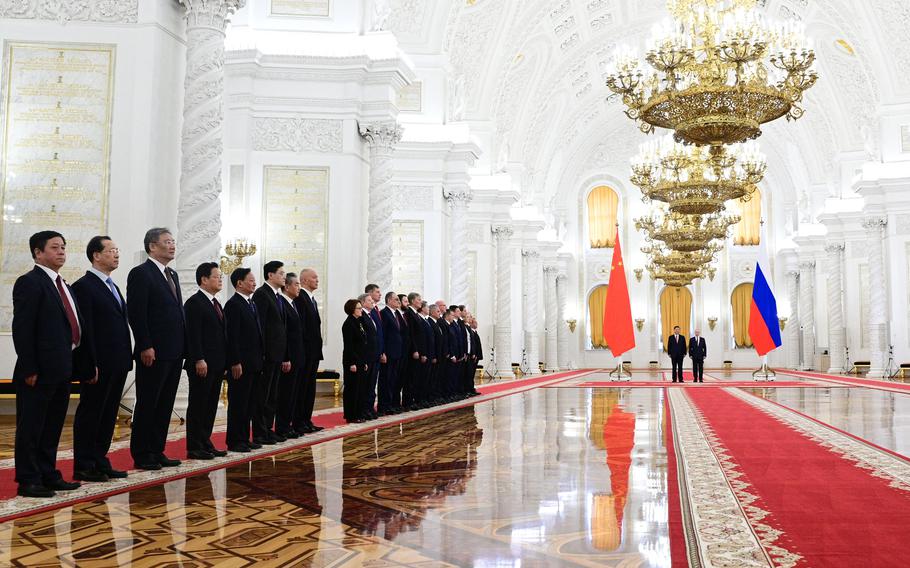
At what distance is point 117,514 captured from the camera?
11.5 ft

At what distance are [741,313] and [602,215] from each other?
22.1 feet

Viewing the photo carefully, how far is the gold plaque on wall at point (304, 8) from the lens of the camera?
11977mm

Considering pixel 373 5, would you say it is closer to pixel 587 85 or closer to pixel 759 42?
pixel 759 42

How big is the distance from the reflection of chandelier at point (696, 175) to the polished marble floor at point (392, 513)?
8.28m

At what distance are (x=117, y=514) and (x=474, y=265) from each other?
1861 centimetres

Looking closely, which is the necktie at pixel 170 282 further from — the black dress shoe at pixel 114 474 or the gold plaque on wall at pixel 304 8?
the gold plaque on wall at pixel 304 8

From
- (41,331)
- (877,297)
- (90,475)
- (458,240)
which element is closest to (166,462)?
(90,475)

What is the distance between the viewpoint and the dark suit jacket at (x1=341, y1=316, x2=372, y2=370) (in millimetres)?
7879

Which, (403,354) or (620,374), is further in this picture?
(620,374)

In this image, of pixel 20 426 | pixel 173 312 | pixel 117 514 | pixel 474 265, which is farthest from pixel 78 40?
pixel 474 265

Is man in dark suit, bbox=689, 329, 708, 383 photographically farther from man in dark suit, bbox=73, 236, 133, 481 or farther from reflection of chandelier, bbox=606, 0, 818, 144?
man in dark suit, bbox=73, 236, 133, 481

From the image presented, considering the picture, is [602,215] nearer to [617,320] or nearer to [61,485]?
[617,320]

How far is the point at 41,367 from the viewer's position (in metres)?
4.03

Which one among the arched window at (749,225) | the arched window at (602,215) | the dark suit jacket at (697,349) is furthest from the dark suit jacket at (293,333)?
the arched window at (749,225)
